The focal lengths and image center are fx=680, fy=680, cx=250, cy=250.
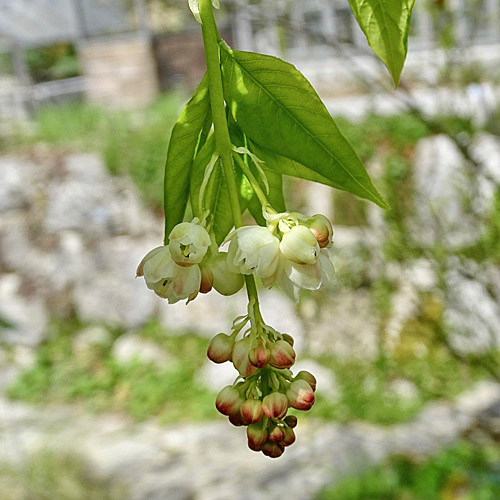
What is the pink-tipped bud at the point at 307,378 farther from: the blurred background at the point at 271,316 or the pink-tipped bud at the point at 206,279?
the blurred background at the point at 271,316

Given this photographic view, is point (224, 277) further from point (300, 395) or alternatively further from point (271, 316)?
point (271, 316)

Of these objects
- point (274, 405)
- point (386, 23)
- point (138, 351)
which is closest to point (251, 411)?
point (274, 405)

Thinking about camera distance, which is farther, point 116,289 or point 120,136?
point 120,136

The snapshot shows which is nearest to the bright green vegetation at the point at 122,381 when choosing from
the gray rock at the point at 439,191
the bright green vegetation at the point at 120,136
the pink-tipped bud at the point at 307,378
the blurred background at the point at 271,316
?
the blurred background at the point at 271,316

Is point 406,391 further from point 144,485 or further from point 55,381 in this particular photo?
point 55,381

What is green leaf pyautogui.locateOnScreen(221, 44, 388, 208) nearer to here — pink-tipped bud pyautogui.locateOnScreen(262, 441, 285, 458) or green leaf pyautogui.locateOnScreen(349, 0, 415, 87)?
green leaf pyautogui.locateOnScreen(349, 0, 415, 87)

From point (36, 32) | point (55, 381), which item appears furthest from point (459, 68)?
point (36, 32)

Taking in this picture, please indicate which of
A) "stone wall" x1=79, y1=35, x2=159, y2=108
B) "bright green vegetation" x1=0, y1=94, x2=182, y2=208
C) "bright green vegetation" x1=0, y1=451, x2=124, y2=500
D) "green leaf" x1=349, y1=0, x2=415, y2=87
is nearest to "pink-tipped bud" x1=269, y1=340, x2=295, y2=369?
"green leaf" x1=349, y1=0, x2=415, y2=87
